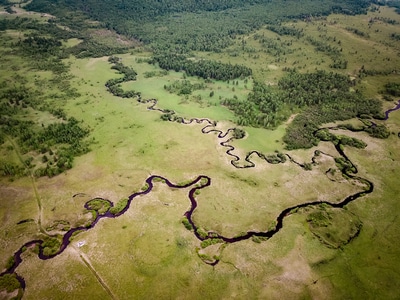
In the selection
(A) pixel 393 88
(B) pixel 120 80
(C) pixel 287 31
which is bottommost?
(B) pixel 120 80

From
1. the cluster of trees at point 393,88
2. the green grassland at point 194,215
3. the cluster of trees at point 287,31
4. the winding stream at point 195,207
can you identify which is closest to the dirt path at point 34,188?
the green grassland at point 194,215

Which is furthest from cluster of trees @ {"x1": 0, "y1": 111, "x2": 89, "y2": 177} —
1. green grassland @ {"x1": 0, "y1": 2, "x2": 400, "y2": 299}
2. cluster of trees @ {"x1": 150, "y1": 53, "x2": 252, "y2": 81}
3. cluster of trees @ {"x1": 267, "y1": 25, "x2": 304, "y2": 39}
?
cluster of trees @ {"x1": 267, "y1": 25, "x2": 304, "y2": 39}

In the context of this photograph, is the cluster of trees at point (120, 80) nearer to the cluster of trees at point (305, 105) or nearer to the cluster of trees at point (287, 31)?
the cluster of trees at point (305, 105)

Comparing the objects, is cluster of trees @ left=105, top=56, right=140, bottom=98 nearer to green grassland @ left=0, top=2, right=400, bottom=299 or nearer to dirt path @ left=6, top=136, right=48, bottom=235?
green grassland @ left=0, top=2, right=400, bottom=299

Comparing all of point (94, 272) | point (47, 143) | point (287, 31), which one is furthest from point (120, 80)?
point (287, 31)

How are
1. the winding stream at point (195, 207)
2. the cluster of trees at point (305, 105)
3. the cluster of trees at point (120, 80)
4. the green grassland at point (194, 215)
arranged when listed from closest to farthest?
the green grassland at point (194, 215)
the winding stream at point (195, 207)
the cluster of trees at point (305, 105)
the cluster of trees at point (120, 80)

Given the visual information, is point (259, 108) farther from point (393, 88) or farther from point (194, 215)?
point (393, 88)
